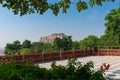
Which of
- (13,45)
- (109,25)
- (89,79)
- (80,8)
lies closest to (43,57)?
(80,8)

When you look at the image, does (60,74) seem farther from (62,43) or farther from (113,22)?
(62,43)

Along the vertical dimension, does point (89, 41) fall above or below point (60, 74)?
above

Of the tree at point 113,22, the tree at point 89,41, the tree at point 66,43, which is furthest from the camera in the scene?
the tree at point 89,41

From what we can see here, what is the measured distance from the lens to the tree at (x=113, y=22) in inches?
1986

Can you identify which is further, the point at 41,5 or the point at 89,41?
the point at 89,41

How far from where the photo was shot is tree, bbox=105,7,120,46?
165 ft

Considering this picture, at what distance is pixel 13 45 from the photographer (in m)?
85.7

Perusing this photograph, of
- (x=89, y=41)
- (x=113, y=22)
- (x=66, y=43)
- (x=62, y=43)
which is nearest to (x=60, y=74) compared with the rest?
(x=113, y=22)

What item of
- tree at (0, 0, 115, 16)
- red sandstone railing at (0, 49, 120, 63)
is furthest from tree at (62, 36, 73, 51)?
tree at (0, 0, 115, 16)

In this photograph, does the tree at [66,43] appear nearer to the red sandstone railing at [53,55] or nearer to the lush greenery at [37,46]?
the lush greenery at [37,46]

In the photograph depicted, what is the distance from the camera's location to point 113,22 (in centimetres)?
5062

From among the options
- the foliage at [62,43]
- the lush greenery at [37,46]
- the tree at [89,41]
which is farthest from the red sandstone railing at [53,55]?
the tree at [89,41]

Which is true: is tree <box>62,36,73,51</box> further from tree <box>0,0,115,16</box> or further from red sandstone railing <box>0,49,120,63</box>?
tree <box>0,0,115,16</box>

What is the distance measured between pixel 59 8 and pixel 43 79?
2.11 meters
